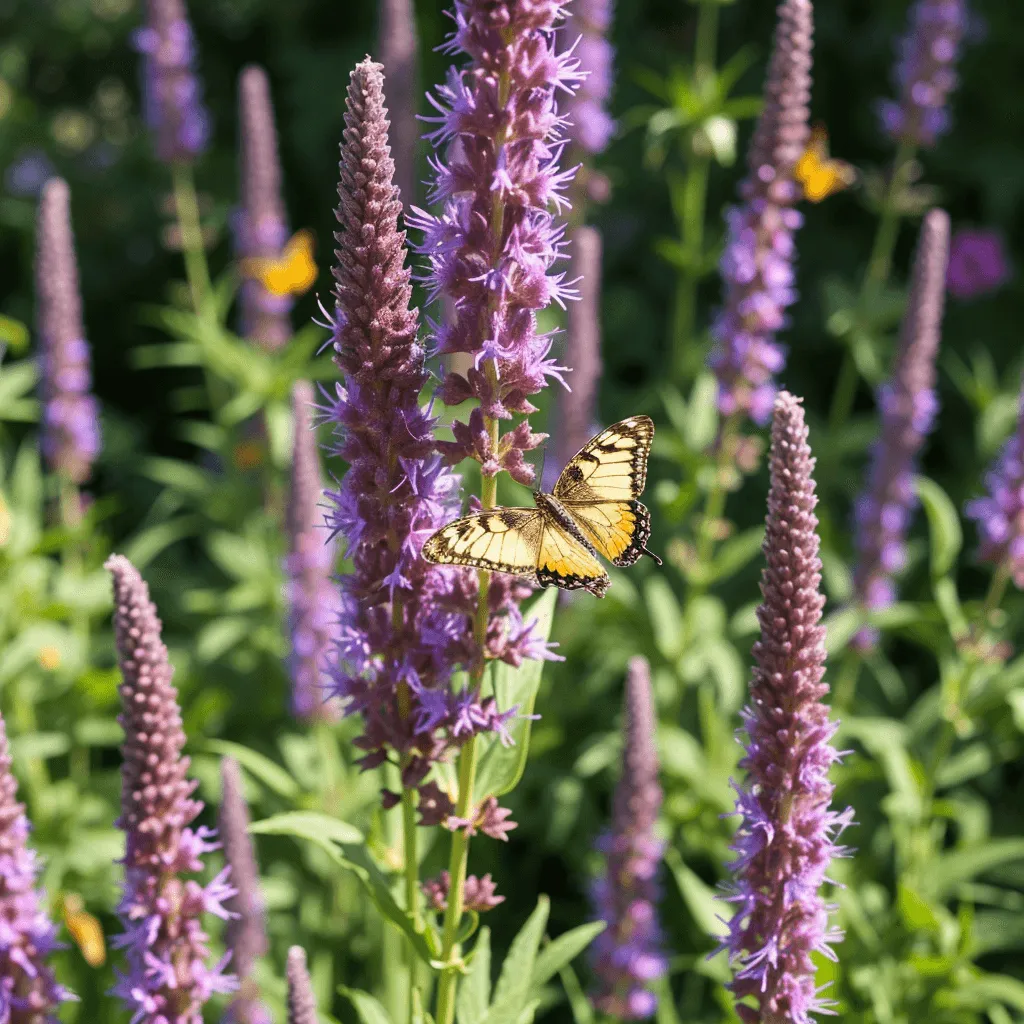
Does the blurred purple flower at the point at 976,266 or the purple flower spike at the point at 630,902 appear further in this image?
the blurred purple flower at the point at 976,266

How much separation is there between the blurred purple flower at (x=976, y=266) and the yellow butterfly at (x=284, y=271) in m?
4.62

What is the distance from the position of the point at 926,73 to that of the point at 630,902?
4990 mm

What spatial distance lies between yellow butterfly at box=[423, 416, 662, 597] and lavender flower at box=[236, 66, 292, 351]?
4.51 meters

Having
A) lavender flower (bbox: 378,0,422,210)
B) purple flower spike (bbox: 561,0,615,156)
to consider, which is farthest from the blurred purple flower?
lavender flower (bbox: 378,0,422,210)

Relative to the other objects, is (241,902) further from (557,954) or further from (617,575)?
(617,575)

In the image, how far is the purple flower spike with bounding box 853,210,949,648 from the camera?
604 cm

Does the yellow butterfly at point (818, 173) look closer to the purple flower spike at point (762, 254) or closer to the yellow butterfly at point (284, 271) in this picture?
the purple flower spike at point (762, 254)

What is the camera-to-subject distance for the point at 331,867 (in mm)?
5656

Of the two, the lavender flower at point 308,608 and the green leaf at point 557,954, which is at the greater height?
the lavender flower at point 308,608

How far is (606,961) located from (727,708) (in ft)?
4.81

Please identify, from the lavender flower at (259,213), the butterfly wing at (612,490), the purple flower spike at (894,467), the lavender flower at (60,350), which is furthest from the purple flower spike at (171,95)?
the butterfly wing at (612,490)

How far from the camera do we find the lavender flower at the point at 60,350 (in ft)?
20.0

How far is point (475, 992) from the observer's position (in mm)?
3457

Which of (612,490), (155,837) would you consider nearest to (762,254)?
(612,490)
